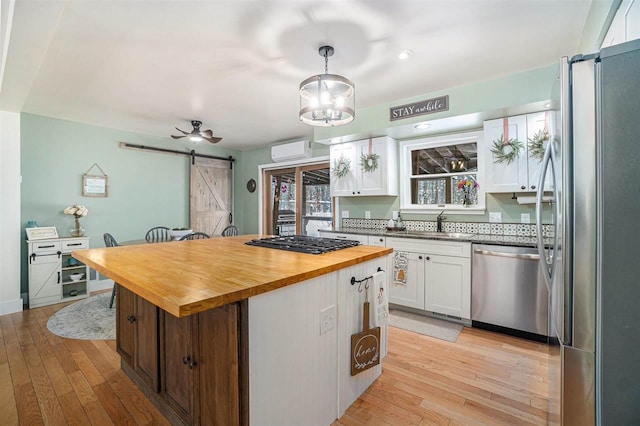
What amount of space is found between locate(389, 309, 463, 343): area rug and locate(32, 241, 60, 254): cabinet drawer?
Result: 427cm

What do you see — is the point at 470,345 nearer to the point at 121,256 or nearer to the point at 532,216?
the point at 532,216

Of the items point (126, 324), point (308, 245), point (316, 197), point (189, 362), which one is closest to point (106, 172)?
point (316, 197)

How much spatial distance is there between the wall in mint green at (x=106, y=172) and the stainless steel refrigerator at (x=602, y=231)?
5480mm

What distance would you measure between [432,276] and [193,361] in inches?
102

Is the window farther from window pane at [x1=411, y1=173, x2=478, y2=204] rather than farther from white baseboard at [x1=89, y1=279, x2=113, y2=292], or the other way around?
white baseboard at [x1=89, y1=279, x2=113, y2=292]

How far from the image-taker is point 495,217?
132 inches

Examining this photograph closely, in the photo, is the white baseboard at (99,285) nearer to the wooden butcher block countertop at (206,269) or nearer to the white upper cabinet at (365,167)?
the wooden butcher block countertop at (206,269)

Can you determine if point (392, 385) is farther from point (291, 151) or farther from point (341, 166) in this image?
point (291, 151)

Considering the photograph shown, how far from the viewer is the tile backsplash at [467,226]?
319 centimetres

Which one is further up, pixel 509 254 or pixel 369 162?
pixel 369 162

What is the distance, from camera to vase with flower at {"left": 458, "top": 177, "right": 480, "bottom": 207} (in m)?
3.57

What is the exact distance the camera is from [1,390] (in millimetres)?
2018

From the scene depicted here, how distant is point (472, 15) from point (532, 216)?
2185 millimetres

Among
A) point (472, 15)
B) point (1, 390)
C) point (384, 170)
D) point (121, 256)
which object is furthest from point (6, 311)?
point (472, 15)
